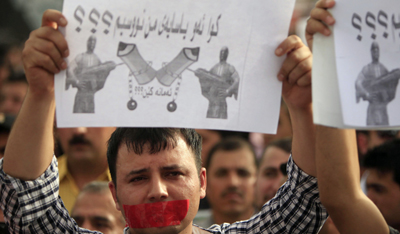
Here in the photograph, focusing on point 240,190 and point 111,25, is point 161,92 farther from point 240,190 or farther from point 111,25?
point 240,190

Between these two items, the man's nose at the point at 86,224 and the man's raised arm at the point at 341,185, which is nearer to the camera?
the man's raised arm at the point at 341,185

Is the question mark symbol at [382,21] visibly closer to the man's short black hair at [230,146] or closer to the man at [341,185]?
the man at [341,185]

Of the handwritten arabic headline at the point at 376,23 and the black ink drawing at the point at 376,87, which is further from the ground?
the handwritten arabic headline at the point at 376,23

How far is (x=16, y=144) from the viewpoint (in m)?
1.95

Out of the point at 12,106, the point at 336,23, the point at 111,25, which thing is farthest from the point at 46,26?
the point at 12,106

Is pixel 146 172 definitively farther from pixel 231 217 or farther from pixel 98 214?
pixel 231 217

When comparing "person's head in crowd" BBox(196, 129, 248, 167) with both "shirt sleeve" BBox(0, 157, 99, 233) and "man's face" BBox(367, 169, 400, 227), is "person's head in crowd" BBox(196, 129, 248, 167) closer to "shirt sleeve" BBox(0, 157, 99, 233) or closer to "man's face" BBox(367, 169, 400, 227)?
"man's face" BBox(367, 169, 400, 227)

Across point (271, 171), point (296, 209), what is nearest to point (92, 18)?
point (296, 209)

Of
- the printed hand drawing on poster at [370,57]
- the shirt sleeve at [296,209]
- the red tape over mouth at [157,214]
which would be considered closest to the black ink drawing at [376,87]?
the printed hand drawing on poster at [370,57]

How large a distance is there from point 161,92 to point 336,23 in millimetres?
705

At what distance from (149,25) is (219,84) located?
353 mm

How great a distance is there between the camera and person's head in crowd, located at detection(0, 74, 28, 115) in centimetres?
548

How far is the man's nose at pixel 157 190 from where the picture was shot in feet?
6.50

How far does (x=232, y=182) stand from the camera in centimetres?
417
